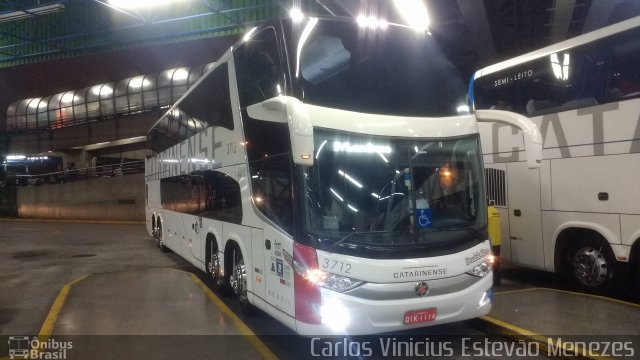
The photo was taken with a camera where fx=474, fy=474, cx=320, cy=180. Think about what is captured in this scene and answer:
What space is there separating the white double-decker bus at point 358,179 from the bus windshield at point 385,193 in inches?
0.5

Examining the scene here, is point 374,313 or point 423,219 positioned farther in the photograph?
point 423,219

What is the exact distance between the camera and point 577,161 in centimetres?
728

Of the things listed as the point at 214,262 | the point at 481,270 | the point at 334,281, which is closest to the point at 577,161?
the point at 481,270

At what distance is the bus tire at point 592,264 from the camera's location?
7102 millimetres

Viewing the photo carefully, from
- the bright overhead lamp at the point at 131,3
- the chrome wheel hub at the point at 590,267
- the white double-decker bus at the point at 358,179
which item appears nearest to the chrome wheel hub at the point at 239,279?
the white double-decker bus at the point at 358,179

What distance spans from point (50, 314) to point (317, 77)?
5.26 meters

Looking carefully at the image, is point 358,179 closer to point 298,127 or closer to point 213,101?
point 298,127

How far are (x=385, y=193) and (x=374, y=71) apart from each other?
1472 millimetres

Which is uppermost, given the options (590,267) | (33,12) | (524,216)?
(33,12)

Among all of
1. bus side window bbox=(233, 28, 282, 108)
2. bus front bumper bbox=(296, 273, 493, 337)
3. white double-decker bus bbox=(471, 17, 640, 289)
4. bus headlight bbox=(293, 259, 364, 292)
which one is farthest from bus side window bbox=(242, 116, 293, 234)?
white double-decker bus bbox=(471, 17, 640, 289)

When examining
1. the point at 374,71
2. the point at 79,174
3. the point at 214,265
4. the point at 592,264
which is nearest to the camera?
the point at 374,71

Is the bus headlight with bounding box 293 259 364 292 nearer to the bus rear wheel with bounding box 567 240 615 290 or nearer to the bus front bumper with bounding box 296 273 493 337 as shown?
the bus front bumper with bounding box 296 273 493 337

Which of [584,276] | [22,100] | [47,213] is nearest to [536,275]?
[584,276]

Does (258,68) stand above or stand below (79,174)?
above
